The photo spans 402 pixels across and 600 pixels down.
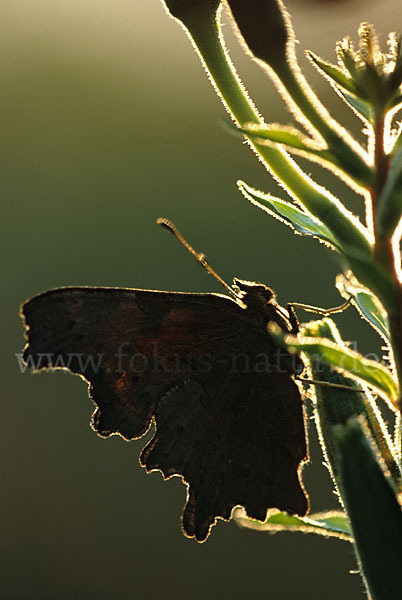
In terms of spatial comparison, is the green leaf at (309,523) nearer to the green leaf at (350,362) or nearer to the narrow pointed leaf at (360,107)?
the green leaf at (350,362)

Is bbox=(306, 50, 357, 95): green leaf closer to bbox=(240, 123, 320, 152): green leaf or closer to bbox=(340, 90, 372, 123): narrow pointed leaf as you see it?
bbox=(340, 90, 372, 123): narrow pointed leaf

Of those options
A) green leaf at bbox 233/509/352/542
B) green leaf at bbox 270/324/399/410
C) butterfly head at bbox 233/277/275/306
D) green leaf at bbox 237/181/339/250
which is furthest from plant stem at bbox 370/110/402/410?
butterfly head at bbox 233/277/275/306

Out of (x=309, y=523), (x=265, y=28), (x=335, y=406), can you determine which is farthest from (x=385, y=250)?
(x=309, y=523)

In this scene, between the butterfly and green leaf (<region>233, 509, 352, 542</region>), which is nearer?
green leaf (<region>233, 509, 352, 542</region>)

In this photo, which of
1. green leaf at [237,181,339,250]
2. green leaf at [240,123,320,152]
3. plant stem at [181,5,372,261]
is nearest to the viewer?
green leaf at [240,123,320,152]

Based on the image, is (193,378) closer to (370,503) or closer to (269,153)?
(269,153)

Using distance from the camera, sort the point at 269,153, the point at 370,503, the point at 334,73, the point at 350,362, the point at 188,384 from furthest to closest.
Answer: the point at 188,384, the point at 269,153, the point at 334,73, the point at 350,362, the point at 370,503
